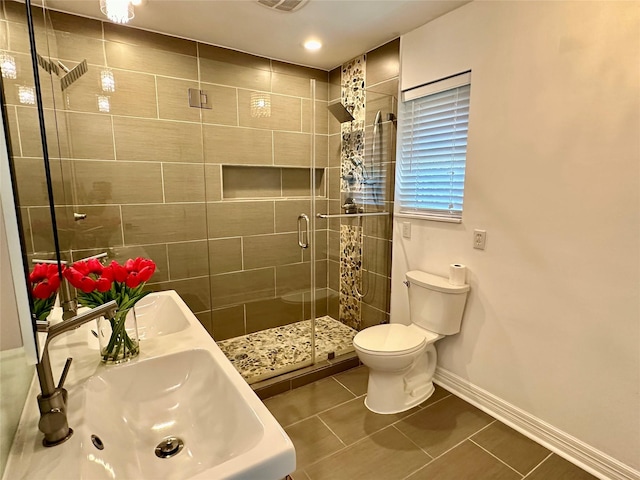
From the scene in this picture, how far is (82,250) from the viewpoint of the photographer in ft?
7.26

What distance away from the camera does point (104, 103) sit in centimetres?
231

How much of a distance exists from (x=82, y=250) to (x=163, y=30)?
165 cm

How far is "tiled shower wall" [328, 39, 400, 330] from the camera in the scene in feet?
8.86

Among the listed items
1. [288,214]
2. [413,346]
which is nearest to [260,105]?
[288,214]

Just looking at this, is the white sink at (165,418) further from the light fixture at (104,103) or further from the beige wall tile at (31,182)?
the light fixture at (104,103)

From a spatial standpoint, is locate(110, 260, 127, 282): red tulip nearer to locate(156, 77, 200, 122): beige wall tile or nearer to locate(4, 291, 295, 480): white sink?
locate(4, 291, 295, 480): white sink

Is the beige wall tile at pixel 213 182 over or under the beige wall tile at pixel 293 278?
over

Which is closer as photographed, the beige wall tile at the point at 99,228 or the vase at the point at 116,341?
the vase at the point at 116,341

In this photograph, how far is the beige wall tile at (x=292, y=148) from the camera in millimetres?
3027

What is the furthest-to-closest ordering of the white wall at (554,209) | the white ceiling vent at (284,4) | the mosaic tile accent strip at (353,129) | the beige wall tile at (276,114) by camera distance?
the mosaic tile accent strip at (353,129) < the beige wall tile at (276,114) < the white ceiling vent at (284,4) < the white wall at (554,209)

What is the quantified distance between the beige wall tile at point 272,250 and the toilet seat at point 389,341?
108cm

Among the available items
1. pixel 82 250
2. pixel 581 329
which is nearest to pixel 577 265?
pixel 581 329

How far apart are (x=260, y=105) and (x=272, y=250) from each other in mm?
1265

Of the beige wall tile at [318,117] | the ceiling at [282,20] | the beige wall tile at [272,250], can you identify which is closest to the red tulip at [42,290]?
the ceiling at [282,20]
